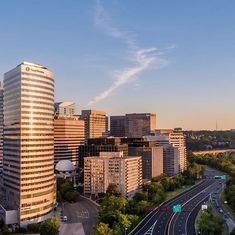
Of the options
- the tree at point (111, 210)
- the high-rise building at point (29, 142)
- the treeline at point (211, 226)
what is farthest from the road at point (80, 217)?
the treeline at point (211, 226)

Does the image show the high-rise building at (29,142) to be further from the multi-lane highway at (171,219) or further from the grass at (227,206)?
the grass at (227,206)

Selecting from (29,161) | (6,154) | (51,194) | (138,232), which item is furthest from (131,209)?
(6,154)

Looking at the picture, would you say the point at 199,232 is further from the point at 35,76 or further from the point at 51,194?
the point at 35,76

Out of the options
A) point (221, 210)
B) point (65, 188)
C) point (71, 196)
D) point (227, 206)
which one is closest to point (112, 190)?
point (71, 196)

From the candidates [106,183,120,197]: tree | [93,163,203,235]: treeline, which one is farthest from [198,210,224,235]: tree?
[106,183,120,197]: tree

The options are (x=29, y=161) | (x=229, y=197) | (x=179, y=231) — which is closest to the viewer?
(x=179, y=231)

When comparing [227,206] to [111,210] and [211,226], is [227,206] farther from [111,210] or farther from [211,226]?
[111,210]

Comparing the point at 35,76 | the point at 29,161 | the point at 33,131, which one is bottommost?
the point at 29,161
